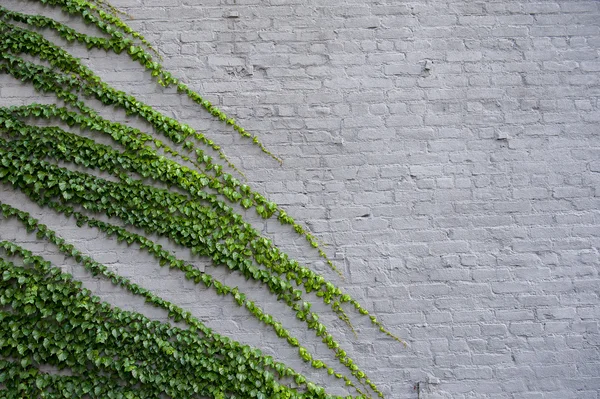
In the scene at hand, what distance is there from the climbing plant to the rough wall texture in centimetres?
8

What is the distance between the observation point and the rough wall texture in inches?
129

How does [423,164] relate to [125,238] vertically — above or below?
above

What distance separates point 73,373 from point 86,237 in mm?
730

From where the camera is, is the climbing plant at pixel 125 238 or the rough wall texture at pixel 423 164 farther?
the rough wall texture at pixel 423 164

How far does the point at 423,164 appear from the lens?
3.37 meters

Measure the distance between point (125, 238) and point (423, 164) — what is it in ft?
5.64

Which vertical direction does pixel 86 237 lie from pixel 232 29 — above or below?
below

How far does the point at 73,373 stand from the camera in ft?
10.4

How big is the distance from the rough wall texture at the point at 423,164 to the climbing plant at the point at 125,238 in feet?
0.26

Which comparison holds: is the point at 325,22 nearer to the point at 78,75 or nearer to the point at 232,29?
the point at 232,29

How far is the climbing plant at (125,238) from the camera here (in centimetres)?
318

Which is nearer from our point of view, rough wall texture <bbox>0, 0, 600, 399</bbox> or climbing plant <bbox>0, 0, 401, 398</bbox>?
climbing plant <bbox>0, 0, 401, 398</bbox>

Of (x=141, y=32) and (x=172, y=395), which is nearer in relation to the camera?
(x=172, y=395)

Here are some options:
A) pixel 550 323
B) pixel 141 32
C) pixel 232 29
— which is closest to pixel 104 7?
pixel 141 32
